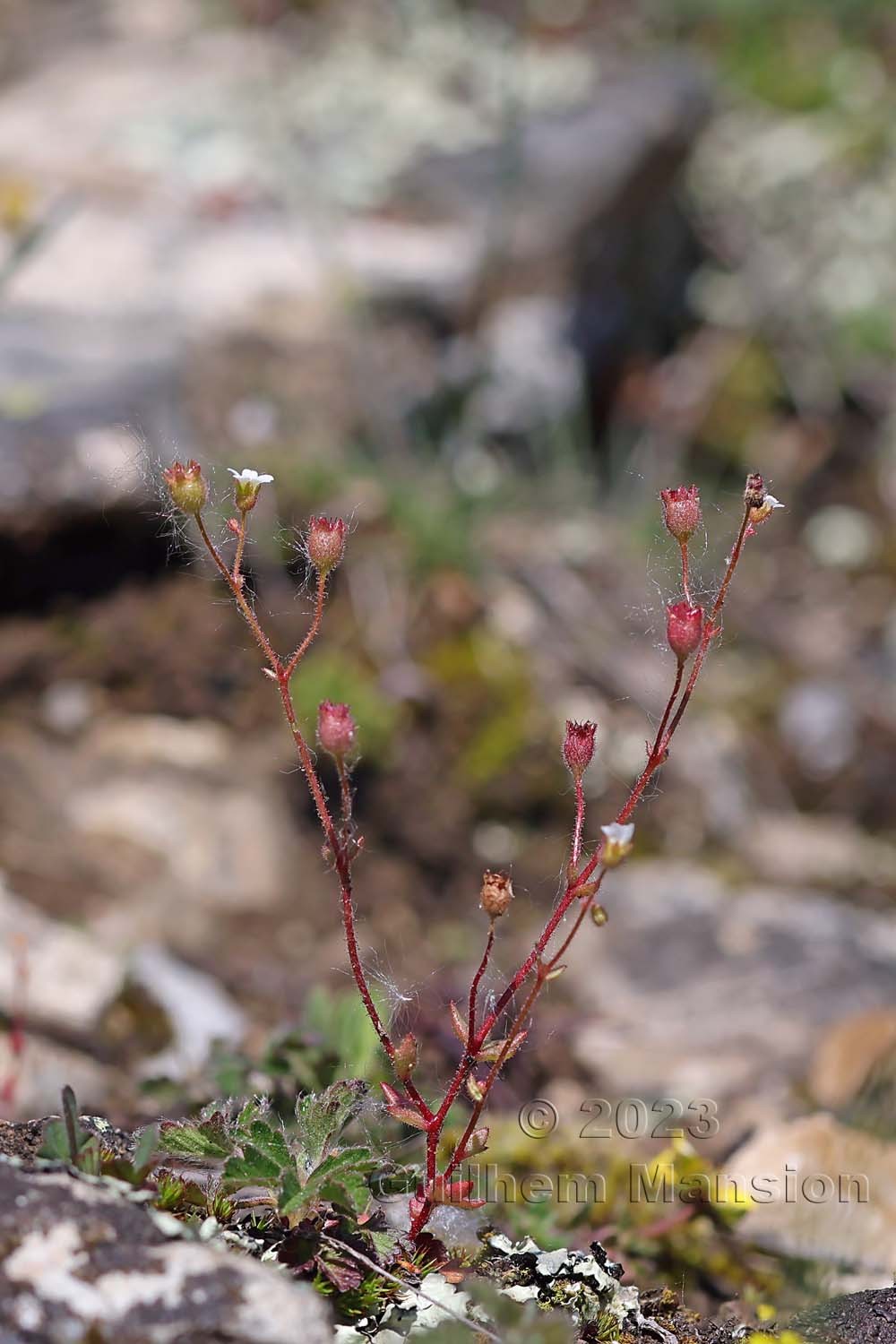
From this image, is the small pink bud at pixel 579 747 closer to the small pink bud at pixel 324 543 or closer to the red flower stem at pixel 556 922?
the red flower stem at pixel 556 922

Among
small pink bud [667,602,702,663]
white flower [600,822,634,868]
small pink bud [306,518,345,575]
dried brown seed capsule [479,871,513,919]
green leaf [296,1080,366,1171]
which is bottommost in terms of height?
green leaf [296,1080,366,1171]

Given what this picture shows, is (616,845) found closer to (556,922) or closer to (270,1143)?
(556,922)

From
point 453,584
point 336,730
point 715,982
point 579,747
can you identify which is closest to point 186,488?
point 336,730

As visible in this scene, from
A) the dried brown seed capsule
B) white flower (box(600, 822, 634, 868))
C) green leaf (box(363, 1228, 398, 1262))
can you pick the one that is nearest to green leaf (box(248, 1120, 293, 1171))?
green leaf (box(363, 1228, 398, 1262))

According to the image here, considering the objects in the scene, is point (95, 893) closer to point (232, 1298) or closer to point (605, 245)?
point (232, 1298)

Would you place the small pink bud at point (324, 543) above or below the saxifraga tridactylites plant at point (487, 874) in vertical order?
above

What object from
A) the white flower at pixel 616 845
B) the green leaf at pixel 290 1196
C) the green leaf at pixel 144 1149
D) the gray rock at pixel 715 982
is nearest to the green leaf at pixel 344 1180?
the green leaf at pixel 290 1196

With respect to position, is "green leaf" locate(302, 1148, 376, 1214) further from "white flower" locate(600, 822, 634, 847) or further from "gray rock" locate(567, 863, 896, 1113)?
"gray rock" locate(567, 863, 896, 1113)
